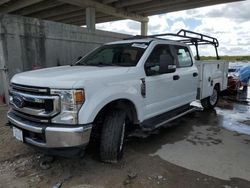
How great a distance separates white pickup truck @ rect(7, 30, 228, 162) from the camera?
9.55 ft

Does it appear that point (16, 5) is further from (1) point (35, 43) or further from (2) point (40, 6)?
(1) point (35, 43)

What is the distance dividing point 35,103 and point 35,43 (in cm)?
452

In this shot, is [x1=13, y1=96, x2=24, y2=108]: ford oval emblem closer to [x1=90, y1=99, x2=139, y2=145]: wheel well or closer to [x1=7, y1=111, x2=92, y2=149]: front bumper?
[x1=7, y1=111, x2=92, y2=149]: front bumper

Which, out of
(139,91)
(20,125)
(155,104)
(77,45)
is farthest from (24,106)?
(77,45)

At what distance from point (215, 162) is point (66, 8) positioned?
1407cm

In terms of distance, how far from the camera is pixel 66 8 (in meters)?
15.1

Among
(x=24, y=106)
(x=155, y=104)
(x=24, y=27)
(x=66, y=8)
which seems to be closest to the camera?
(x=24, y=106)

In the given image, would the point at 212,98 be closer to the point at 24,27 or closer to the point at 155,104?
the point at 155,104

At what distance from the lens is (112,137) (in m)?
3.43

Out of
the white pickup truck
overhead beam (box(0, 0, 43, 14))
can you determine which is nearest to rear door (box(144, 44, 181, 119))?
the white pickup truck

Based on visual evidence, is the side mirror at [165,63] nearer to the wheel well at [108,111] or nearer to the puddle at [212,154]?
the wheel well at [108,111]

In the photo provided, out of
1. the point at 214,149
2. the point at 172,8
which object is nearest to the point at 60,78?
the point at 214,149

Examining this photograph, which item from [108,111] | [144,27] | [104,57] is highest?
[144,27]

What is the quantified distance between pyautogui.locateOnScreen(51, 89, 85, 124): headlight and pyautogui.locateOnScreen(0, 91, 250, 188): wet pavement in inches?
34.9
